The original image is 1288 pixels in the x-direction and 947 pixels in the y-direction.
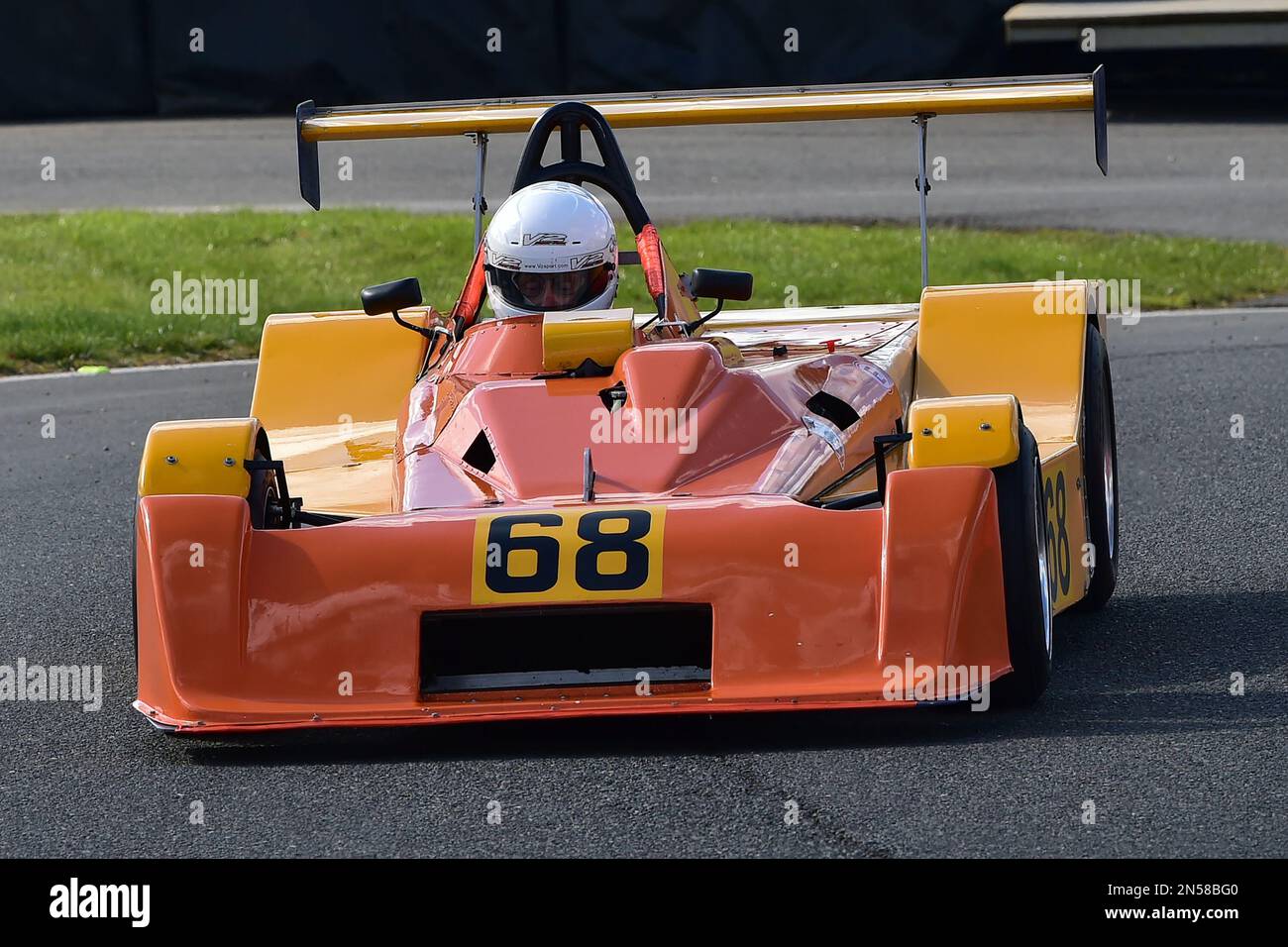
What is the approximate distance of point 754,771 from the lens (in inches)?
194

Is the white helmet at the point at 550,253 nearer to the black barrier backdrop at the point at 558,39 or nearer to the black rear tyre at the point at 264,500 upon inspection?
the black rear tyre at the point at 264,500

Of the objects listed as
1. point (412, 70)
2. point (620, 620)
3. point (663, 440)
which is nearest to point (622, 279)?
point (412, 70)

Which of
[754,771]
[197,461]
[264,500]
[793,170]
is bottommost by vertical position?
[754,771]

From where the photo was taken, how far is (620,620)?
5219mm

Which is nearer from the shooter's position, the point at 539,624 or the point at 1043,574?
the point at 539,624

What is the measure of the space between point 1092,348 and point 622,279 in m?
7.14

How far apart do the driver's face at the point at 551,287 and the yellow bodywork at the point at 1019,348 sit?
1204mm

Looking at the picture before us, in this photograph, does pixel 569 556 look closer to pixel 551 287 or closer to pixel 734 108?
pixel 551 287

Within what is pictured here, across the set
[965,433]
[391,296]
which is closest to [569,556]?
[965,433]

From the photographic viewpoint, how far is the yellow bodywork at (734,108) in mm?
7352

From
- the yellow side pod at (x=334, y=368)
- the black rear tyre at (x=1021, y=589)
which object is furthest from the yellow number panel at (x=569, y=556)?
the yellow side pod at (x=334, y=368)

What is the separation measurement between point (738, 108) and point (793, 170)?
1042 centimetres

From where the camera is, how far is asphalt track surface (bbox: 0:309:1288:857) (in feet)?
14.8

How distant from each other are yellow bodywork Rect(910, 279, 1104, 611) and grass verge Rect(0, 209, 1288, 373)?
5383 millimetres
